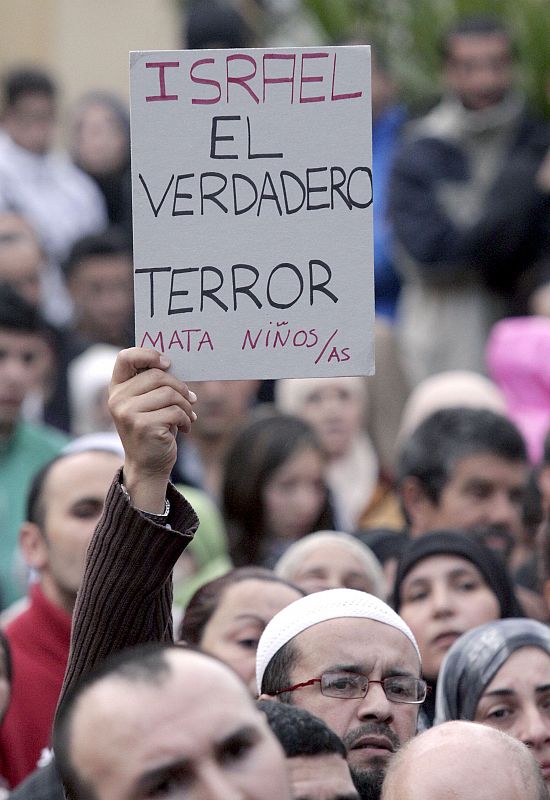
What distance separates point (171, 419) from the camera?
344cm

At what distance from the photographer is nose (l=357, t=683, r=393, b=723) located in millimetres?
3812

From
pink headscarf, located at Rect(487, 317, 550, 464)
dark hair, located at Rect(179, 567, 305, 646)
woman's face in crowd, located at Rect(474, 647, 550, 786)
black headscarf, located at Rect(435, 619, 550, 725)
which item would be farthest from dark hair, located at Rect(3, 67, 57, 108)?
woman's face in crowd, located at Rect(474, 647, 550, 786)

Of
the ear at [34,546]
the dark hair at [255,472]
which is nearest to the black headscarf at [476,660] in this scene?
the ear at [34,546]

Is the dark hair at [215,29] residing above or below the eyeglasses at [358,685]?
above

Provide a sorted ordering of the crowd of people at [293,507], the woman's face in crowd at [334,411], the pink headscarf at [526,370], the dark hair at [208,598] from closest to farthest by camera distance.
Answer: the crowd of people at [293,507], the dark hair at [208,598], the pink headscarf at [526,370], the woman's face in crowd at [334,411]

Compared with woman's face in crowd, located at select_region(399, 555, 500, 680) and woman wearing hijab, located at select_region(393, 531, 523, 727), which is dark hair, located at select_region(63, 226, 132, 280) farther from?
woman's face in crowd, located at select_region(399, 555, 500, 680)

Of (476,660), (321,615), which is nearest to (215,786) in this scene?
(321,615)

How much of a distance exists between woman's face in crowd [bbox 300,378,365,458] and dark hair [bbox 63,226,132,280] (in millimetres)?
1684

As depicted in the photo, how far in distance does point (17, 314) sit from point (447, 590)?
3188mm

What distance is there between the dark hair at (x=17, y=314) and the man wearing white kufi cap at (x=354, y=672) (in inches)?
156

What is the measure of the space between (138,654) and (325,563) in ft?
9.18

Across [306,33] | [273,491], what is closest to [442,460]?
[273,491]

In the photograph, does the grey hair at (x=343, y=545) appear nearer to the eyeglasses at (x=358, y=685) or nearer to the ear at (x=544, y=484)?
the ear at (x=544, y=484)

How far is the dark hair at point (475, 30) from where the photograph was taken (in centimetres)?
868
